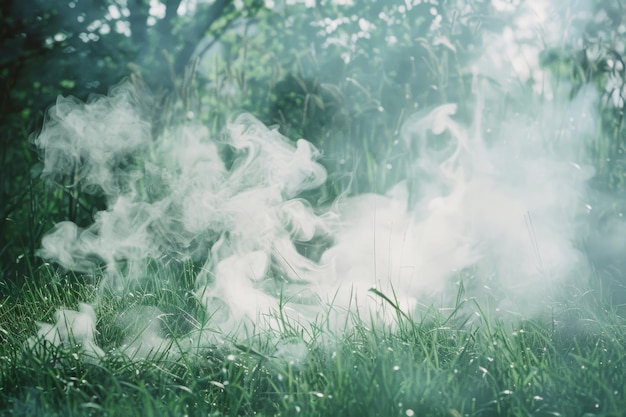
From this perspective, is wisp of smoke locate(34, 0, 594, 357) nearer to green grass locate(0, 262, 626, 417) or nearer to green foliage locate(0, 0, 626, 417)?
green foliage locate(0, 0, 626, 417)

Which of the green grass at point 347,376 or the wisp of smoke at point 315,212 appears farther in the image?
the wisp of smoke at point 315,212

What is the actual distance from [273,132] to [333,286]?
3.09ft

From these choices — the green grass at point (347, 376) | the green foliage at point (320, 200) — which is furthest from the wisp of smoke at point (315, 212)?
the green grass at point (347, 376)

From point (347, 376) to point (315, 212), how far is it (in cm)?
140

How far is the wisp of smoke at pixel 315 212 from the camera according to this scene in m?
2.42

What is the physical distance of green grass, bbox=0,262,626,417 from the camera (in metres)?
1.45

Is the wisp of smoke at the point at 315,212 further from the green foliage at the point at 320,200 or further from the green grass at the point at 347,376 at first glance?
the green grass at the point at 347,376

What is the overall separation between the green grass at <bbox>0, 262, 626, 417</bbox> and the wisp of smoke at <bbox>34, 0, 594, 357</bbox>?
332 millimetres

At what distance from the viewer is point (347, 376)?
4.91 feet

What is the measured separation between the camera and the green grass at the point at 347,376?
1.45m

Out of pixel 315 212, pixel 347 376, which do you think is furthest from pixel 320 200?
pixel 347 376

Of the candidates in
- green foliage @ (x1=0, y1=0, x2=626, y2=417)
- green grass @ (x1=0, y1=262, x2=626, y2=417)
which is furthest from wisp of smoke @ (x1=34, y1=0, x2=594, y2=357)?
green grass @ (x1=0, y1=262, x2=626, y2=417)

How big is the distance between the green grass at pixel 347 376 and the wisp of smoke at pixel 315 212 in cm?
33

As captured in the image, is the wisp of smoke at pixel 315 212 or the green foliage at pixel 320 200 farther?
the wisp of smoke at pixel 315 212
